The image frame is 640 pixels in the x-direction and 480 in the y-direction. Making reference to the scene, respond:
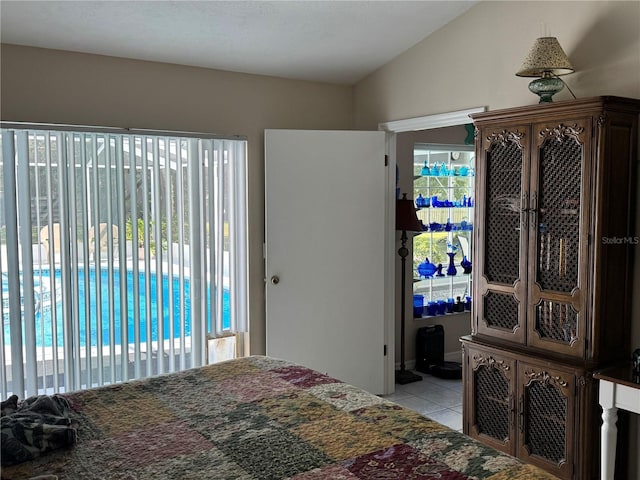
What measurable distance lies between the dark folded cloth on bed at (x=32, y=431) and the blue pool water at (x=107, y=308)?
5.35ft

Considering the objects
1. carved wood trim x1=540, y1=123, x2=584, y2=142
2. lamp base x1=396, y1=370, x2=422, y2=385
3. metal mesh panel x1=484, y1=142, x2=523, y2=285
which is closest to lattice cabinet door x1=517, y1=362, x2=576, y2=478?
metal mesh panel x1=484, y1=142, x2=523, y2=285

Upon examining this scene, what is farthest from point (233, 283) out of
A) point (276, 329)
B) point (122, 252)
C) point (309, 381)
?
point (309, 381)

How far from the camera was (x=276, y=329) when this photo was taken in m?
4.21

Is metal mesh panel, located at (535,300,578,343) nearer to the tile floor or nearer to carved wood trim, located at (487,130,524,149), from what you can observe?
carved wood trim, located at (487,130,524,149)

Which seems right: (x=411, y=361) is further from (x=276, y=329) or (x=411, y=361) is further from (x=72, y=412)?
(x=72, y=412)

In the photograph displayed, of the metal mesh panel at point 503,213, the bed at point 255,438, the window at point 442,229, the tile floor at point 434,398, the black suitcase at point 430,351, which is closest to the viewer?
the bed at point 255,438

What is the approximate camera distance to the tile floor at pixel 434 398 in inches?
162

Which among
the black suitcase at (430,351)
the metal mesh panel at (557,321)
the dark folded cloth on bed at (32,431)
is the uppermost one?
the metal mesh panel at (557,321)

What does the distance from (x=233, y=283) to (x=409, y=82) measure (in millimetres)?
1877

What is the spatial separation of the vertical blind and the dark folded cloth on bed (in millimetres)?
1638

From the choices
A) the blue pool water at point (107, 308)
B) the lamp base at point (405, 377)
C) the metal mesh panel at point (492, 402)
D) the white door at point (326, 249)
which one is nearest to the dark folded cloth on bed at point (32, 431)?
the blue pool water at point (107, 308)

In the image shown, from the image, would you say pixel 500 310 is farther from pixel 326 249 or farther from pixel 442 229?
pixel 442 229

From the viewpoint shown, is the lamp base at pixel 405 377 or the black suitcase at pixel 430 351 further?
the black suitcase at pixel 430 351

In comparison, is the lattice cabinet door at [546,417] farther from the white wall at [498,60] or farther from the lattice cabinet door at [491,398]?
the white wall at [498,60]
